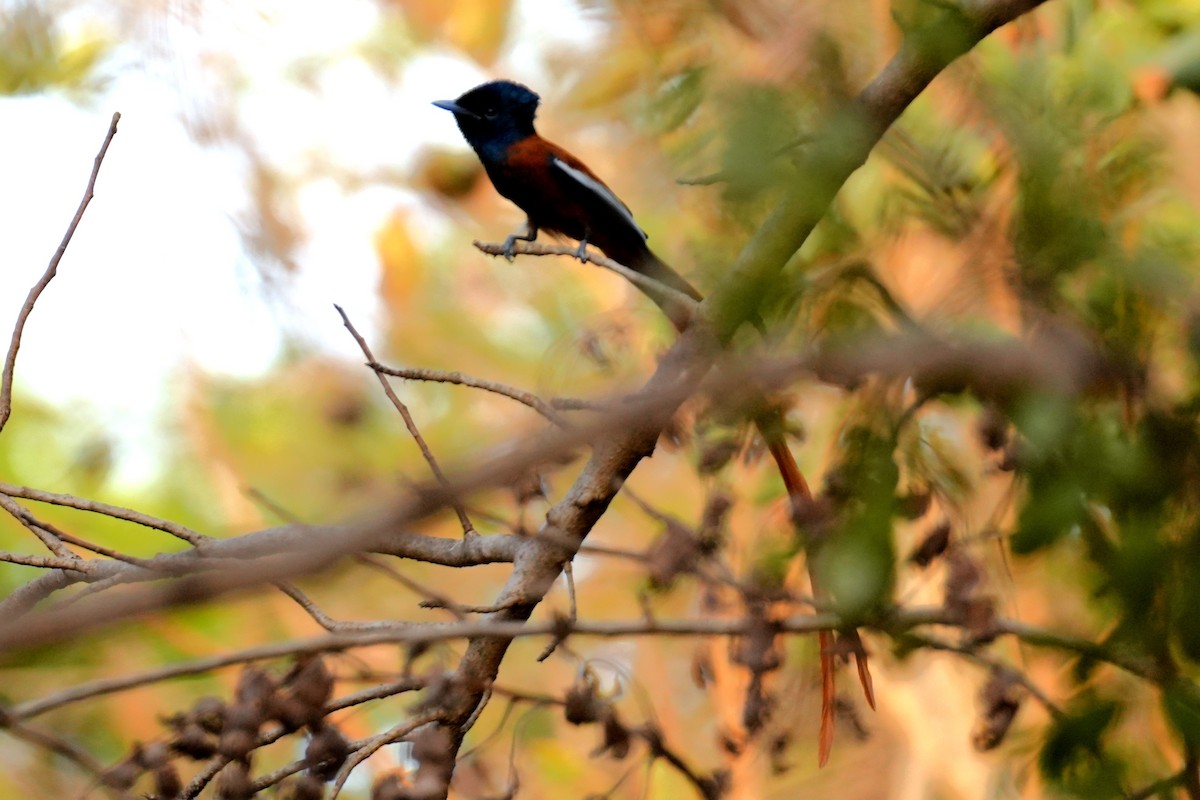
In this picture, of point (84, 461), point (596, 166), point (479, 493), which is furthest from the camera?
point (596, 166)

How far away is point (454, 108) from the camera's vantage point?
3.86m

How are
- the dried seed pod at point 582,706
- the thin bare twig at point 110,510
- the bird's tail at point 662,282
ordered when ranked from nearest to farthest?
the dried seed pod at point 582,706 → the thin bare twig at point 110,510 → the bird's tail at point 662,282

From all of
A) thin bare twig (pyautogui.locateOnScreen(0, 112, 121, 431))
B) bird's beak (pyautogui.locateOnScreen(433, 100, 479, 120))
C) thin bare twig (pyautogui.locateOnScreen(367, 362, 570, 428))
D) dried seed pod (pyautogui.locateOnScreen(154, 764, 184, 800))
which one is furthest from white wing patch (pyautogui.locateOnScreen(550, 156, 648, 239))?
dried seed pod (pyautogui.locateOnScreen(154, 764, 184, 800))

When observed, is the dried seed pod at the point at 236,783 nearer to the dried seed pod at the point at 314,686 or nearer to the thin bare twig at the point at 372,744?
the dried seed pod at the point at 314,686

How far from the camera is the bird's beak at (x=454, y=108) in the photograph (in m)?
3.80

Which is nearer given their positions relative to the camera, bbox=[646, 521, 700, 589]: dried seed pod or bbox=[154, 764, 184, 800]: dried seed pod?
bbox=[646, 521, 700, 589]: dried seed pod

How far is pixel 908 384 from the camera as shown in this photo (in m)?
1.14

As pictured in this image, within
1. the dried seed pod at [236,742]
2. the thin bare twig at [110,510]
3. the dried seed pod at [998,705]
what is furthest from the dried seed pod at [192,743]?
the dried seed pod at [998,705]

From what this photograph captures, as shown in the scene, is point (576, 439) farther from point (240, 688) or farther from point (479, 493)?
point (240, 688)

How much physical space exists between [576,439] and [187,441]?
6196mm

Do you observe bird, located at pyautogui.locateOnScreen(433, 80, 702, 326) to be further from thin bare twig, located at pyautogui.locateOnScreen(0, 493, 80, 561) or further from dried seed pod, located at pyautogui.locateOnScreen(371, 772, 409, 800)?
dried seed pod, located at pyautogui.locateOnScreen(371, 772, 409, 800)

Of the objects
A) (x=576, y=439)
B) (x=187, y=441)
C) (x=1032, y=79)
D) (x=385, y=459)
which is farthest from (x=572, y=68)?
(x=187, y=441)

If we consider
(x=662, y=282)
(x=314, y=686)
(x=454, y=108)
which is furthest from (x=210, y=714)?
(x=454, y=108)

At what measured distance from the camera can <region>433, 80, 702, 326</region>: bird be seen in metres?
3.20
